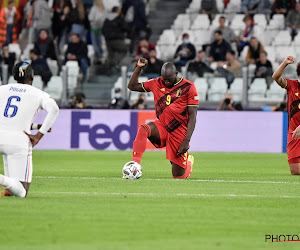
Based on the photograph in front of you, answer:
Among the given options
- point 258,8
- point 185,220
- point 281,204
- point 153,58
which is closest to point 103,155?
point 153,58

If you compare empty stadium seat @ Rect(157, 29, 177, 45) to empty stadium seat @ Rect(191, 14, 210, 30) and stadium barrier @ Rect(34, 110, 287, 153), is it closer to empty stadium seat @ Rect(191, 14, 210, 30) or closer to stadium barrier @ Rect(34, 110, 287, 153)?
empty stadium seat @ Rect(191, 14, 210, 30)

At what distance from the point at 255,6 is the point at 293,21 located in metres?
1.73

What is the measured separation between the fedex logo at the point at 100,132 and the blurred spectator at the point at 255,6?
6.90 meters

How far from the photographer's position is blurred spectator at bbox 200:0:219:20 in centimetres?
2788

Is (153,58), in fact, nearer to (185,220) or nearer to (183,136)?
(183,136)

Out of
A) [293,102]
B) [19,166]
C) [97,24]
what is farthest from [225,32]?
[19,166]

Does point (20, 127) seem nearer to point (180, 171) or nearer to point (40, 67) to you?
point (180, 171)

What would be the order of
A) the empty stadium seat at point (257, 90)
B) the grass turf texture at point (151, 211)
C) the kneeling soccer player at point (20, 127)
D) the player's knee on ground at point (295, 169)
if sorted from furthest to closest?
the empty stadium seat at point (257, 90) → the player's knee on ground at point (295, 169) → the kneeling soccer player at point (20, 127) → the grass turf texture at point (151, 211)

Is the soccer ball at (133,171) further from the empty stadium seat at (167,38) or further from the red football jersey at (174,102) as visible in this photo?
the empty stadium seat at (167,38)

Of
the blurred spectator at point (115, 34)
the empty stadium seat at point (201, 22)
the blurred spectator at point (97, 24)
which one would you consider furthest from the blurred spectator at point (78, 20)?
the empty stadium seat at point (201, 22)

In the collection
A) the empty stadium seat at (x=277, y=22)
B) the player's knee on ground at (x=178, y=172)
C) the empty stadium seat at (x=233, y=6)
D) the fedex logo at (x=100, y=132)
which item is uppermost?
the empty stadium seat at (x=233, y=6)

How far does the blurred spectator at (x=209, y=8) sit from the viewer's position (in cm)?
2788

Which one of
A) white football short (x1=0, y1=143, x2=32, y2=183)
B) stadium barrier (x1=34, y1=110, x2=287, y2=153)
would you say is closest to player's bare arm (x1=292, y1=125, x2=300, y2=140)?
white football short (x1=0, y1=143, x2=32, y2=183)
